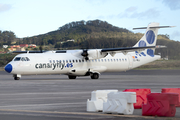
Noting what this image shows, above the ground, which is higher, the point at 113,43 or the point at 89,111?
the point at 113,43

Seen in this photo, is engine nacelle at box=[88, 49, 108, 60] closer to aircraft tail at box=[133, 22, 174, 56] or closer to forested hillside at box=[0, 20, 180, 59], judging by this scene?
aircraft tail at box=[133, 22, 174, 56]

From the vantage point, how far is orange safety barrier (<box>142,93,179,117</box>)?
8.18m

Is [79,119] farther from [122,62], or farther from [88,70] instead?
[122,62]

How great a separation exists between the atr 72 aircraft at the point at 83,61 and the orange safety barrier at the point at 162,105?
19.5 m

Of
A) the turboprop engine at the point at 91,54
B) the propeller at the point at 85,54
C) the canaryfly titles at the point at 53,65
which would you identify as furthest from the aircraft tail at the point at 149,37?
the canaryfly titles at the point at 53,65

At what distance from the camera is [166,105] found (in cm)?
823

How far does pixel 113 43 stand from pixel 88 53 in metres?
26.2

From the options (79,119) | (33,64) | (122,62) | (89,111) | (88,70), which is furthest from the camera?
(122,62)

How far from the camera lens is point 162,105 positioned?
8312 mm

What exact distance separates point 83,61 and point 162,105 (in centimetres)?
2208

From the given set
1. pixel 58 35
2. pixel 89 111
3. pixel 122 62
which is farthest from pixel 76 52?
pixel 58 35

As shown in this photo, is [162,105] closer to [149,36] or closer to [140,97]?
[140,97]

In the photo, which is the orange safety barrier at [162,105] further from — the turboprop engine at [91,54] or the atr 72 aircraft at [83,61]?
the turboprop engine at [91,54]

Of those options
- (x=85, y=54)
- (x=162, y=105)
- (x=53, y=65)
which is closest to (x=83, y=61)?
(x=85, y=54)
